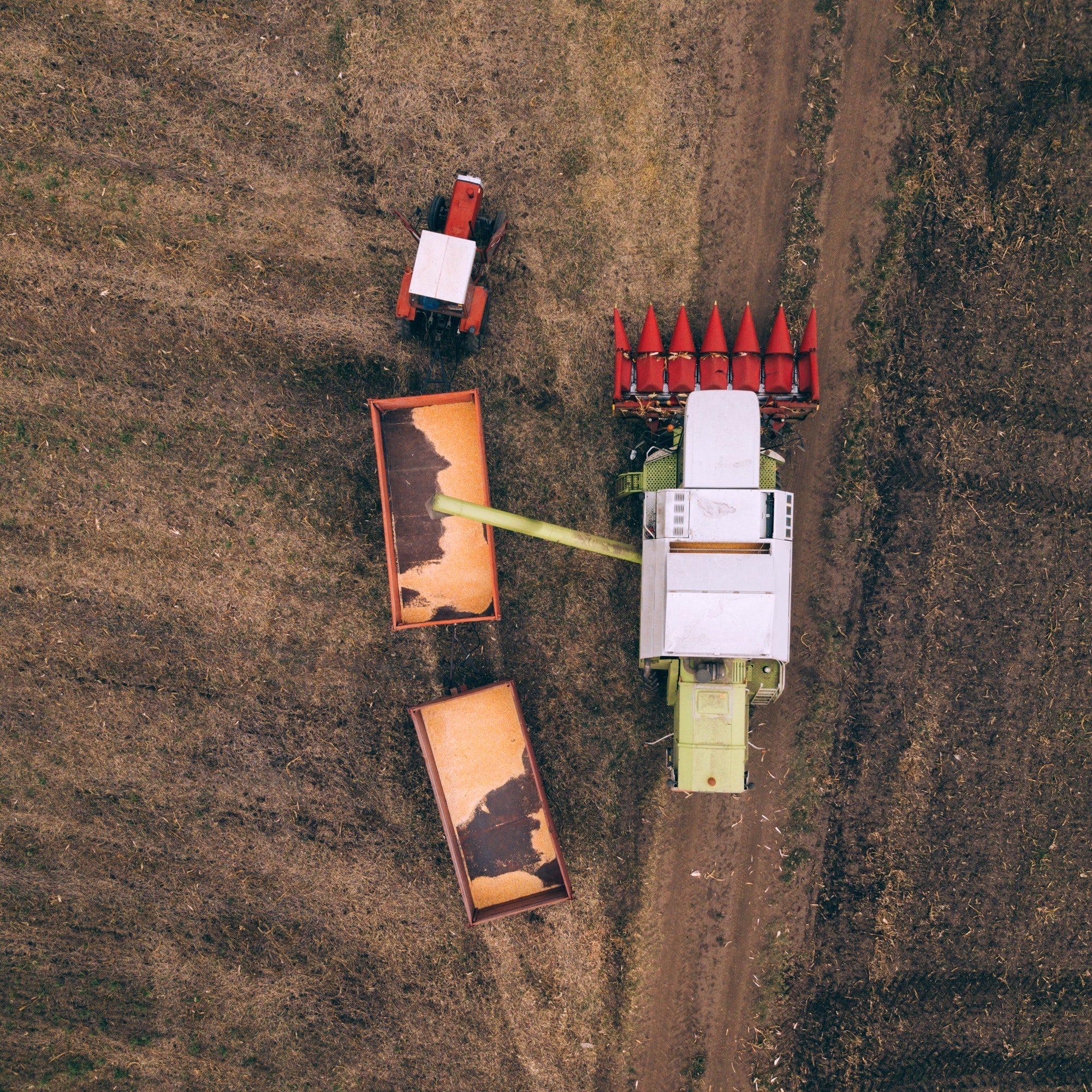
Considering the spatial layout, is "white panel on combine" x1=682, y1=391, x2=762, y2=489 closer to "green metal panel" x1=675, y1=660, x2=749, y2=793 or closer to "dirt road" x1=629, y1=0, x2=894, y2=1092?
"dirt road" x1=629, y1=0, x2=894, y2=1092

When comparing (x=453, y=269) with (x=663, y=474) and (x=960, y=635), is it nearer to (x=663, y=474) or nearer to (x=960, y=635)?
(x=663, y=474)

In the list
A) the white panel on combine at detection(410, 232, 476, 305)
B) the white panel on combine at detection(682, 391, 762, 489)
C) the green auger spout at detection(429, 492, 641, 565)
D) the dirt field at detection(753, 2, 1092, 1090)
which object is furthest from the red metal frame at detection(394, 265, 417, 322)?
the dirt field at detection(753, 2, 1092, 1090)

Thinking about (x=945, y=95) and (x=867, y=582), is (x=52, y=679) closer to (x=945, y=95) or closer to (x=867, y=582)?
(x=867, y=582)

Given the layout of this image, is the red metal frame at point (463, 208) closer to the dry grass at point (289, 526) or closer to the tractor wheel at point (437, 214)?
the tractor wheel at point (437, 214)

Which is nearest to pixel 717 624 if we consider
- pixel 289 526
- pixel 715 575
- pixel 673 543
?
pixel 715 575

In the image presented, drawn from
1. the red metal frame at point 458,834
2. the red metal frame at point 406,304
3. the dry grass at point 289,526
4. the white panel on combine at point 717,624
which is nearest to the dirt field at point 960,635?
the white panel on combine at point 717,624

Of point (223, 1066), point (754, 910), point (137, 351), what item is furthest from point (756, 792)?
point (137, 351)

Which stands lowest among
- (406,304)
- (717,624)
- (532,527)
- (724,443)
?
(717,624)
